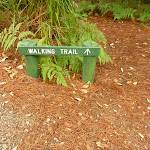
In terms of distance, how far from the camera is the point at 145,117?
6.22 ft

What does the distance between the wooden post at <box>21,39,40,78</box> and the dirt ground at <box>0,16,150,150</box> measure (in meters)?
0.09

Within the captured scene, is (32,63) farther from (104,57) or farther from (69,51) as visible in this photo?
(104,57)

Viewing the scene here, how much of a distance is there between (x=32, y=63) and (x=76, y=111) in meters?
0.89

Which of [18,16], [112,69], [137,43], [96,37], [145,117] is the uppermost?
[18,16]

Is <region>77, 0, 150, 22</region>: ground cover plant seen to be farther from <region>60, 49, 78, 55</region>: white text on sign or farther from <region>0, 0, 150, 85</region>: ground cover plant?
<region>60, 49, 78, 55</region>: white text on sign

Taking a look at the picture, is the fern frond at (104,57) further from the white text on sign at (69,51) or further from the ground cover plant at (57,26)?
the white text on sign at (69,51)

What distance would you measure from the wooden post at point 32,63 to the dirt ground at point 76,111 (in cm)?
9

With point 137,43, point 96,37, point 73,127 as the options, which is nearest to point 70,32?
point 96,37

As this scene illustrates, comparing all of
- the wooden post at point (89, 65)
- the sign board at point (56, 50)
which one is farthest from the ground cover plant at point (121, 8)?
A: the sign board at point (56, 50)

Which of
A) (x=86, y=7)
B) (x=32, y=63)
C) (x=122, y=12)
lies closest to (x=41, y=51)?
(x=32, y=63)

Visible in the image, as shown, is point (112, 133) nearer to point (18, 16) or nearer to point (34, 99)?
point (34, 99)

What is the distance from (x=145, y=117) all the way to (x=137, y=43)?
238cm

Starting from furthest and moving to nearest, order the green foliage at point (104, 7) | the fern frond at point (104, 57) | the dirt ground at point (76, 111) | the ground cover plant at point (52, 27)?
the green foliage at point (104, 7) < the fern frond at point (104, 57) < the ground cover plant at point (52, 27) < the dirt ground at point (76, 111)

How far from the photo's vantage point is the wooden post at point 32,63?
182 centimetres
